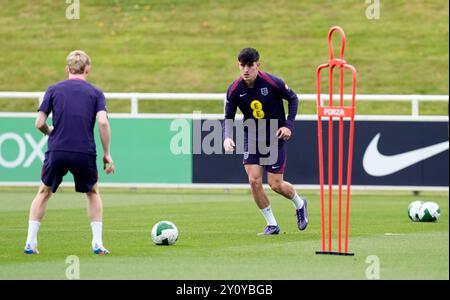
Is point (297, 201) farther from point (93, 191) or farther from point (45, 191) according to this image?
point (45, 191)

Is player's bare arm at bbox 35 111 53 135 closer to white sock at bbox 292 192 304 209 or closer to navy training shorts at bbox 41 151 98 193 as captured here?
navy training shorts at bbox 41 151 98 193

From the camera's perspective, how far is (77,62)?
12242 millimetres

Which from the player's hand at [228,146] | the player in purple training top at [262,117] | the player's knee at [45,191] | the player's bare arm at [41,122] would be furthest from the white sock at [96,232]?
the player in purple training top at [262,117]

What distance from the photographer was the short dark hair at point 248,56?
1428 centimetres

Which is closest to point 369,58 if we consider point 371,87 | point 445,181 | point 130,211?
point 371,87

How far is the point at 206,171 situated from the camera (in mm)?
23094

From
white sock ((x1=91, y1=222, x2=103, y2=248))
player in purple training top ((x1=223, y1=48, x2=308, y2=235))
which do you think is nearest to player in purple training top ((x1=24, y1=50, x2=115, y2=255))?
white sock ((x1=91, y1=222, x2=103, y2=248))

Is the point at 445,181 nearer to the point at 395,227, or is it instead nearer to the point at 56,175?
the point at 395,227

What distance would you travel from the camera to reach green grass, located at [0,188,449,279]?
11172 millimetres

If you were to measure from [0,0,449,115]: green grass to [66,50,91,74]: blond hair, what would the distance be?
18.4m

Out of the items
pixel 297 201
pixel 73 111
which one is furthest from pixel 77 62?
pixel 297 201
